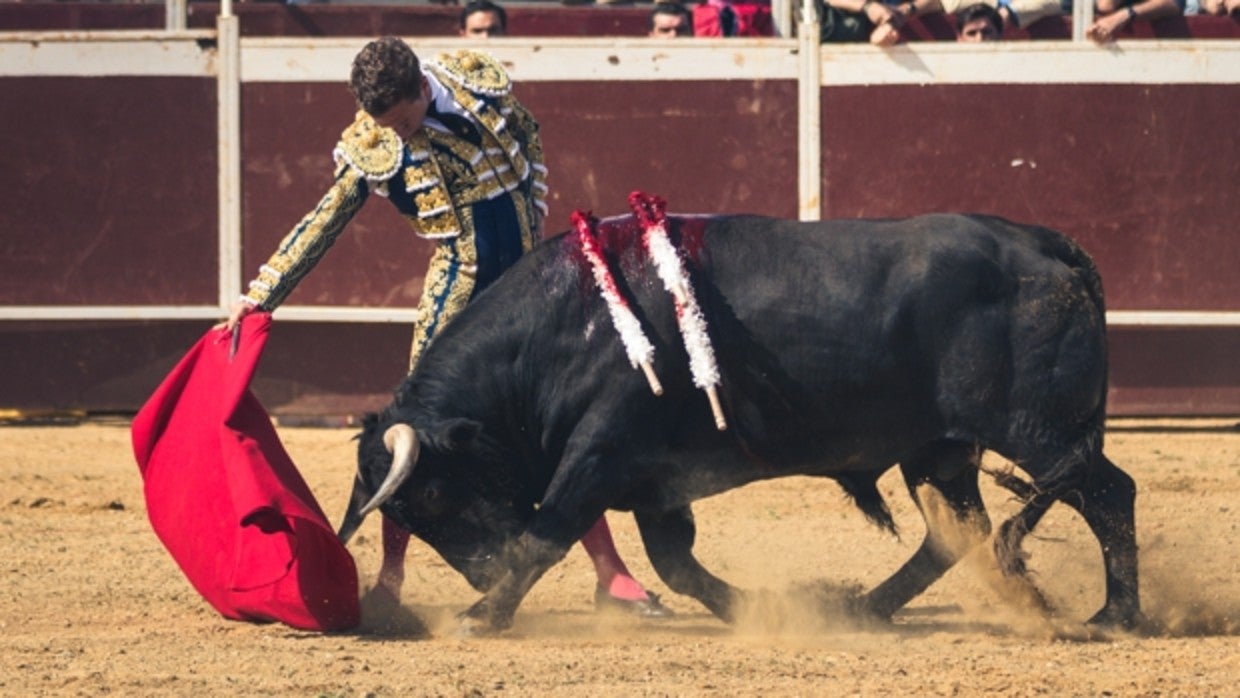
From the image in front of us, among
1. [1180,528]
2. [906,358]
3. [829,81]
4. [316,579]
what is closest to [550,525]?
[316,579]

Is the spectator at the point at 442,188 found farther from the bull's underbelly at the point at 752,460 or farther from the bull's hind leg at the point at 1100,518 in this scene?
the bull's hind leg at the point at 1100,518

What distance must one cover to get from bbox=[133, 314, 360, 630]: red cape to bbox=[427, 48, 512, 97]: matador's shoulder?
0.65 m

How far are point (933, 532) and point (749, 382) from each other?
0.57 m

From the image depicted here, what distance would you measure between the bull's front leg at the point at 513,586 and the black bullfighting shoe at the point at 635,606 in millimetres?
463

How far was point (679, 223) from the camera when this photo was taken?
475 cm

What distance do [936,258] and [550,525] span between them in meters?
0.96

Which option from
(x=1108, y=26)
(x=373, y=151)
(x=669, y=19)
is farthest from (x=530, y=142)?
(x=1108, y=26)

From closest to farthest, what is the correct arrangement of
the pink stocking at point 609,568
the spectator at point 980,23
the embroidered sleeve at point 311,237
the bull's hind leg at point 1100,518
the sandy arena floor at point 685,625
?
the sandy arena floor at point 685,625, the bull's hind leg at point 1100,518, the embroidered sleeve at point 311,237, the pink stocking at point 609,568, the spectator at point 980,23

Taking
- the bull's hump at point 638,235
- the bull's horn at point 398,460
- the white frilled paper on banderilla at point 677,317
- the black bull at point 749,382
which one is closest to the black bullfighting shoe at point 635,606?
the black bull at point 749,382

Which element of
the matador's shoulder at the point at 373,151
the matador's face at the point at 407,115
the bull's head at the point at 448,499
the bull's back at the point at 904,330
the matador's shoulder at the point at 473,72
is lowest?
the bull's head at the point at 448,499

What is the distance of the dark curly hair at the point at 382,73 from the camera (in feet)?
15.0

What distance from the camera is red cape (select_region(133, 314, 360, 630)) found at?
466 centimetres

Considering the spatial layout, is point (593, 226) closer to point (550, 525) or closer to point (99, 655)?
point (550, 525)

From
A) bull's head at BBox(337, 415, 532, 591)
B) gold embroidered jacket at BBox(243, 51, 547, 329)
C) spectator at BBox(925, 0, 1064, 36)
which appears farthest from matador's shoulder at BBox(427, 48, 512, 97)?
spectator at BBox(925, 0, 1064, 36)
